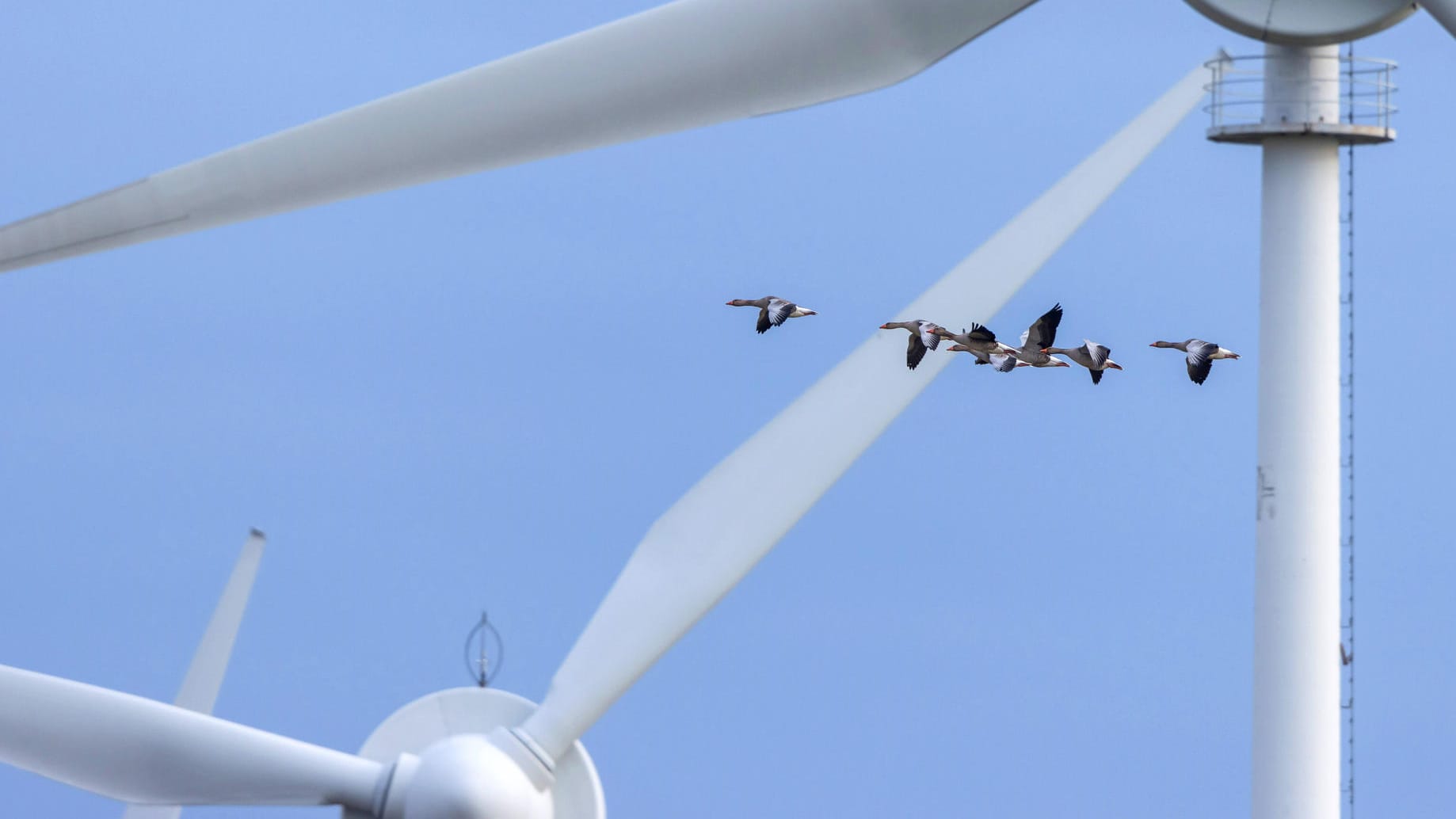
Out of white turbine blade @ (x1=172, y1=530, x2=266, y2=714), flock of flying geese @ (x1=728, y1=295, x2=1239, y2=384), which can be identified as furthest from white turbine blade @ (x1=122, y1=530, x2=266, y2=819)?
flock of flying geese @ (x1=728, y1=295, x2=1239, y2=384)

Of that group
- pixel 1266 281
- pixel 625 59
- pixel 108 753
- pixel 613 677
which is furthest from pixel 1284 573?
pixel 625 59

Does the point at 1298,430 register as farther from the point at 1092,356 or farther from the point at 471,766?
the point at 471,766

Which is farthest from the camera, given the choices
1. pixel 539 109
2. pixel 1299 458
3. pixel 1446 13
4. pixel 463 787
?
pixel 1299 458

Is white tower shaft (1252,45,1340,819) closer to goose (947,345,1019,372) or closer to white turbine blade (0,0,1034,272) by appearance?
goose (947,345,1019,372)

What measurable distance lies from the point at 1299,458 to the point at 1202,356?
6.64m

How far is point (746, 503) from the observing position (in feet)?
78.0

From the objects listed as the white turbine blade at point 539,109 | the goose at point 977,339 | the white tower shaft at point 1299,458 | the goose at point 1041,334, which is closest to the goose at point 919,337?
the goose at point 977,339

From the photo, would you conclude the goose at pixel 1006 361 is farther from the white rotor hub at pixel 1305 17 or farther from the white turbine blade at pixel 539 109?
the white turbine blade at pixel 539 109

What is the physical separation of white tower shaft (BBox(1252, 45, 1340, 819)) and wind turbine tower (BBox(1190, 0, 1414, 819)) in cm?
2

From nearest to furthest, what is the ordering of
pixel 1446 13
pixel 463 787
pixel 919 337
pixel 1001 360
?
1. pixel 1446 13
2. pixel 463 787
3. pixel 919 337
4. pixel 1001 360

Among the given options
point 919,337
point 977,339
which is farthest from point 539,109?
point 977,339

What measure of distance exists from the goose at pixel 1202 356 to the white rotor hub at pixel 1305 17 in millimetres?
4703

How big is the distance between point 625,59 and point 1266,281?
23698 millimetres

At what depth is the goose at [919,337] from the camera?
2548 centimetres
